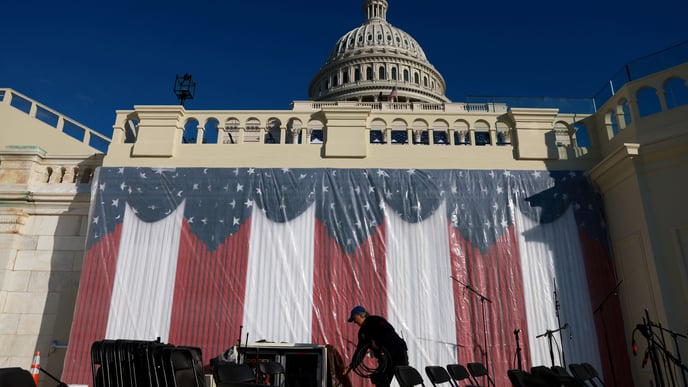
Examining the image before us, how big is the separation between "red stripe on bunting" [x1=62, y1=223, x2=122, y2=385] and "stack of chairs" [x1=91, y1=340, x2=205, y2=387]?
4.51 meters

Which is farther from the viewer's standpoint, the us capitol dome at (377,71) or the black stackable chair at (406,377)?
the us capitol dome at (377,71)

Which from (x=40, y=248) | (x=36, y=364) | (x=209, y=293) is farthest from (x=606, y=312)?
(x=40, y=248)

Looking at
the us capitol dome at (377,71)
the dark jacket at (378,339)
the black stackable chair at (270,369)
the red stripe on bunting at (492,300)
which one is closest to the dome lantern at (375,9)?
the us capitol dome at (377,71)

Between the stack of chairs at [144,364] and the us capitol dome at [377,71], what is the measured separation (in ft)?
170

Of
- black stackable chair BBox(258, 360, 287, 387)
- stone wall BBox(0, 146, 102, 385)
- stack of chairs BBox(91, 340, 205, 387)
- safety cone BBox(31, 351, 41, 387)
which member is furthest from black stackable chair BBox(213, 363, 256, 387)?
stone wall BBox(0, 146, 102, 385)

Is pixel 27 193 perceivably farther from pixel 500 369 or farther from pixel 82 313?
pixel 500 369

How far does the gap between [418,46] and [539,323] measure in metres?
68.7

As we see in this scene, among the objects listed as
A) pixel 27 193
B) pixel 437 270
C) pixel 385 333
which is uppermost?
pixel 27 193

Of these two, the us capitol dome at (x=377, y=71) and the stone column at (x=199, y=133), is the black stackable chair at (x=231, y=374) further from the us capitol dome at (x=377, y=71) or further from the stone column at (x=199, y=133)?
the us capitol dome at (x=377, y=71)

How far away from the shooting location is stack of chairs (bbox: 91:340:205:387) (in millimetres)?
4020

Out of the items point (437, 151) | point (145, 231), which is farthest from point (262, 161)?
point (437, 151)

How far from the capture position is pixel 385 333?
19.6 ft

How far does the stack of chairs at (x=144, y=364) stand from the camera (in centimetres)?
402

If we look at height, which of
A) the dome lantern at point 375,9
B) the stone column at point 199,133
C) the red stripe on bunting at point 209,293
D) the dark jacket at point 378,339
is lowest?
the dark jacket at point 378,339
